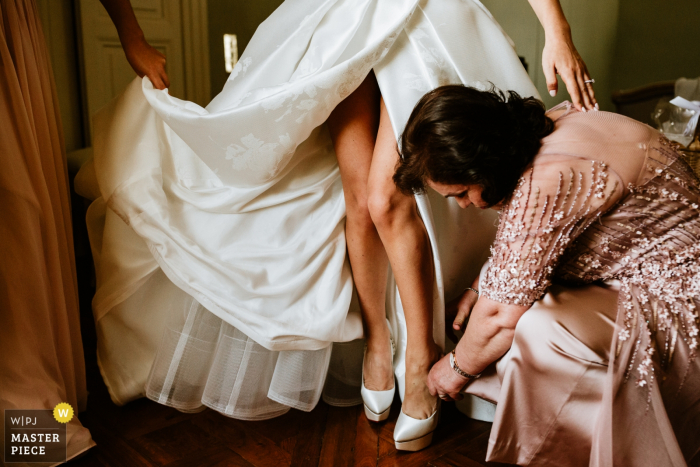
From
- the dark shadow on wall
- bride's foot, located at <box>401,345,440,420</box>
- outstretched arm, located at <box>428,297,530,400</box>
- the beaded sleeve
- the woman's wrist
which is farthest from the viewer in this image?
the dark shadow on wall

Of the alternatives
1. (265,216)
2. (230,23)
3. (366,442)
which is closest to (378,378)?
(366,442)

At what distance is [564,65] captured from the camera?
117 centimetres

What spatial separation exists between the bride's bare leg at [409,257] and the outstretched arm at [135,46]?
1.90 feet

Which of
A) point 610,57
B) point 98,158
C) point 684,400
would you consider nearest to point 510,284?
point 684,400

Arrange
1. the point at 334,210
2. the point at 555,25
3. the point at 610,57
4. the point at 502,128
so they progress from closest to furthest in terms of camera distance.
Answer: the point at 502,128 < the point at 555,25 < the point at 334,210 < the point at 610,57

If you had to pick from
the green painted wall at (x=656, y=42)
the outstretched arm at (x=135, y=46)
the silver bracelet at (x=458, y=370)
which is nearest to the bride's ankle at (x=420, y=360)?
the silver bracelet at (x=458, y=370)

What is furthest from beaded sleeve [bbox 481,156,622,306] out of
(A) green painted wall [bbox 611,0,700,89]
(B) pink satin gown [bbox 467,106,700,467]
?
(A) green painted wall [bbox 611,0,700,89]

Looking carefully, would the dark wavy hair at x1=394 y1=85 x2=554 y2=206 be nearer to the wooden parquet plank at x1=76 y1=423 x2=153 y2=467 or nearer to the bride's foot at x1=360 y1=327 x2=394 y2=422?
the bride's foot at x1=360 y1=327 x2=394 y2=422

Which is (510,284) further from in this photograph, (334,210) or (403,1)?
(403,1)

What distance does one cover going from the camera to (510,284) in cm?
103

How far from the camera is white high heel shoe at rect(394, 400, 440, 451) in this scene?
50.4 inches

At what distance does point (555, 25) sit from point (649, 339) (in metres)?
0.67

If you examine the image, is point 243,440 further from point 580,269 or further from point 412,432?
point 580,269

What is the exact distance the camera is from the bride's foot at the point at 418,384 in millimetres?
1311
